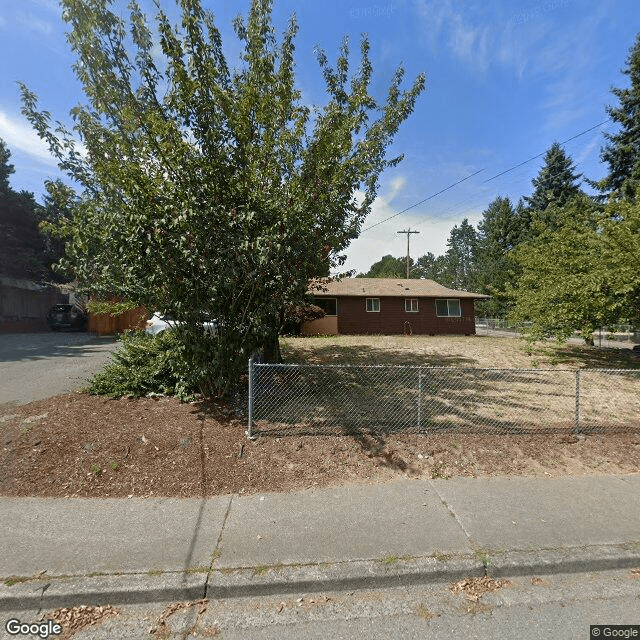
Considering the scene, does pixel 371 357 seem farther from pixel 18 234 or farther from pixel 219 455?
pixel 18 234

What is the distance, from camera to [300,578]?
2441 millimetres

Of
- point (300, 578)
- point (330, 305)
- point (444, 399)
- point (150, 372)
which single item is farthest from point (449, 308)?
point (300, 578)

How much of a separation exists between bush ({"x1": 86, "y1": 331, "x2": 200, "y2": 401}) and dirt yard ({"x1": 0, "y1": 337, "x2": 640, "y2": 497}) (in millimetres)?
329

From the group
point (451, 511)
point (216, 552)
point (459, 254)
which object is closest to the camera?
point (216, 552)

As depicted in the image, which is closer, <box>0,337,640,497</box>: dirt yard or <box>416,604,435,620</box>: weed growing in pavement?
<box>416,604,435,620</box>: weed growing in pavement

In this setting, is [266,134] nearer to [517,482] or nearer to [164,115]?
[164,115]

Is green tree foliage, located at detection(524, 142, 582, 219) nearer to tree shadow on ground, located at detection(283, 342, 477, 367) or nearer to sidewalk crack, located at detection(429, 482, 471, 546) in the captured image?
tree shadow on ground, located at detection(283, 342, 477, 367)

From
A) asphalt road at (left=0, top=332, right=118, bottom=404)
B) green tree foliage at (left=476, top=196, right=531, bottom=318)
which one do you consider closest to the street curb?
asphalt road at (left=0, top=332, right=118, bottom=404)

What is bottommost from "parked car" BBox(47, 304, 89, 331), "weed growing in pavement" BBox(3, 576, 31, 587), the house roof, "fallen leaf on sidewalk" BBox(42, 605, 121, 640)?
"fallen leaf on sidewalk" BBox(42, 605, 121, 640)

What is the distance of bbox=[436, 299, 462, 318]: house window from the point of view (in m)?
21.6

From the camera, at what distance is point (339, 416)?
5.40 meters

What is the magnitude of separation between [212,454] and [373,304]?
58.1 feet

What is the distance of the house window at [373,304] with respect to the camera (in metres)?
20.9

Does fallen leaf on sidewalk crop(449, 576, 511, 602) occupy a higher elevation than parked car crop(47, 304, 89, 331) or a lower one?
lower
